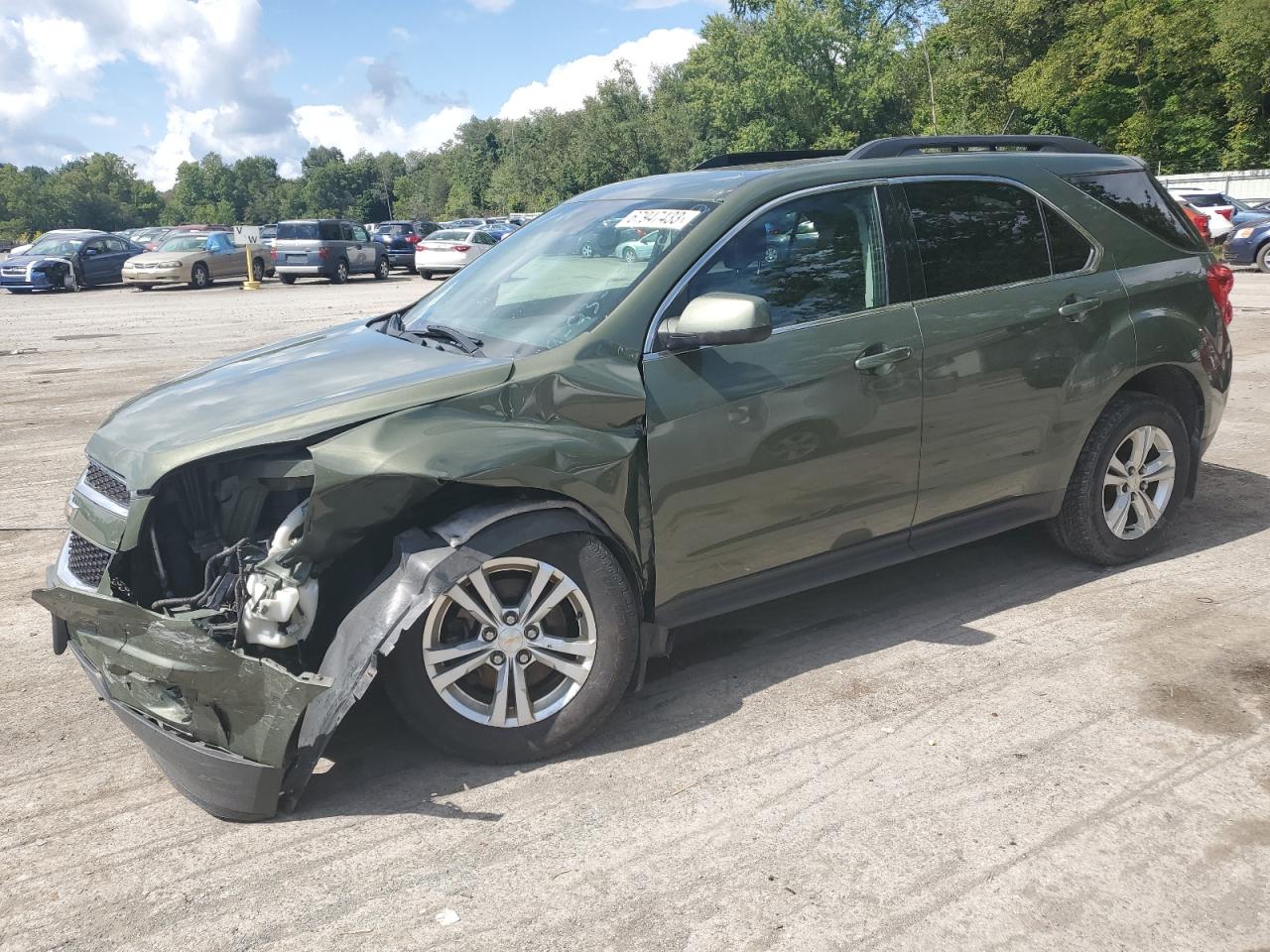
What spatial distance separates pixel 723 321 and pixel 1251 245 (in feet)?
73.3

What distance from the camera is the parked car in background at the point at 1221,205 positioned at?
23656mm

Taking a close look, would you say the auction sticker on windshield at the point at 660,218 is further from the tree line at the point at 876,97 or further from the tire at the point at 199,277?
the tire at the point at 199,277

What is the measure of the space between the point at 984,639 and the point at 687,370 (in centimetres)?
171

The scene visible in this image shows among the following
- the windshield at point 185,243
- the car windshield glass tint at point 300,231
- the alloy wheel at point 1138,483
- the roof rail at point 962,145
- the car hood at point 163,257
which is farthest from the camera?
the car windshield glass tint at point 300,231

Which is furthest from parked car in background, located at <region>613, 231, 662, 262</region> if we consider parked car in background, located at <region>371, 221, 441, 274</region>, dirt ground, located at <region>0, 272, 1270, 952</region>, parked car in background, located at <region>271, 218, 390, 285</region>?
parked car in background, located at <region>371, 221, 441, 274</region>

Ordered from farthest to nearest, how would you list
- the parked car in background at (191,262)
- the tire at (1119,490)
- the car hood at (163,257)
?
the car hood at (163,257) < the parked car in background at (191,262) < the tire at (1119,490)

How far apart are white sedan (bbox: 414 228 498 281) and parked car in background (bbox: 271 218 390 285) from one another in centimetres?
221

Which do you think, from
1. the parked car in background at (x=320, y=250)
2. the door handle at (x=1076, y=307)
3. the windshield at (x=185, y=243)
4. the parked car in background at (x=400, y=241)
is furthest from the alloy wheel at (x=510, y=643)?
the parked car in background at (x=400, y=241)

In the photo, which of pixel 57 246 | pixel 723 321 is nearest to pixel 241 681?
pixel 723 321

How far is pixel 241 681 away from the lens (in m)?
2.97

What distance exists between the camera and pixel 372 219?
491 feet

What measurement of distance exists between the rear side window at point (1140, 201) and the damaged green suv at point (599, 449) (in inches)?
1.4

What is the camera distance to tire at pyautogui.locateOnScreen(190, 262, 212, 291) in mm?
27973

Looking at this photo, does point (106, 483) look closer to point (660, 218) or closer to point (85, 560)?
point (85, 560)
